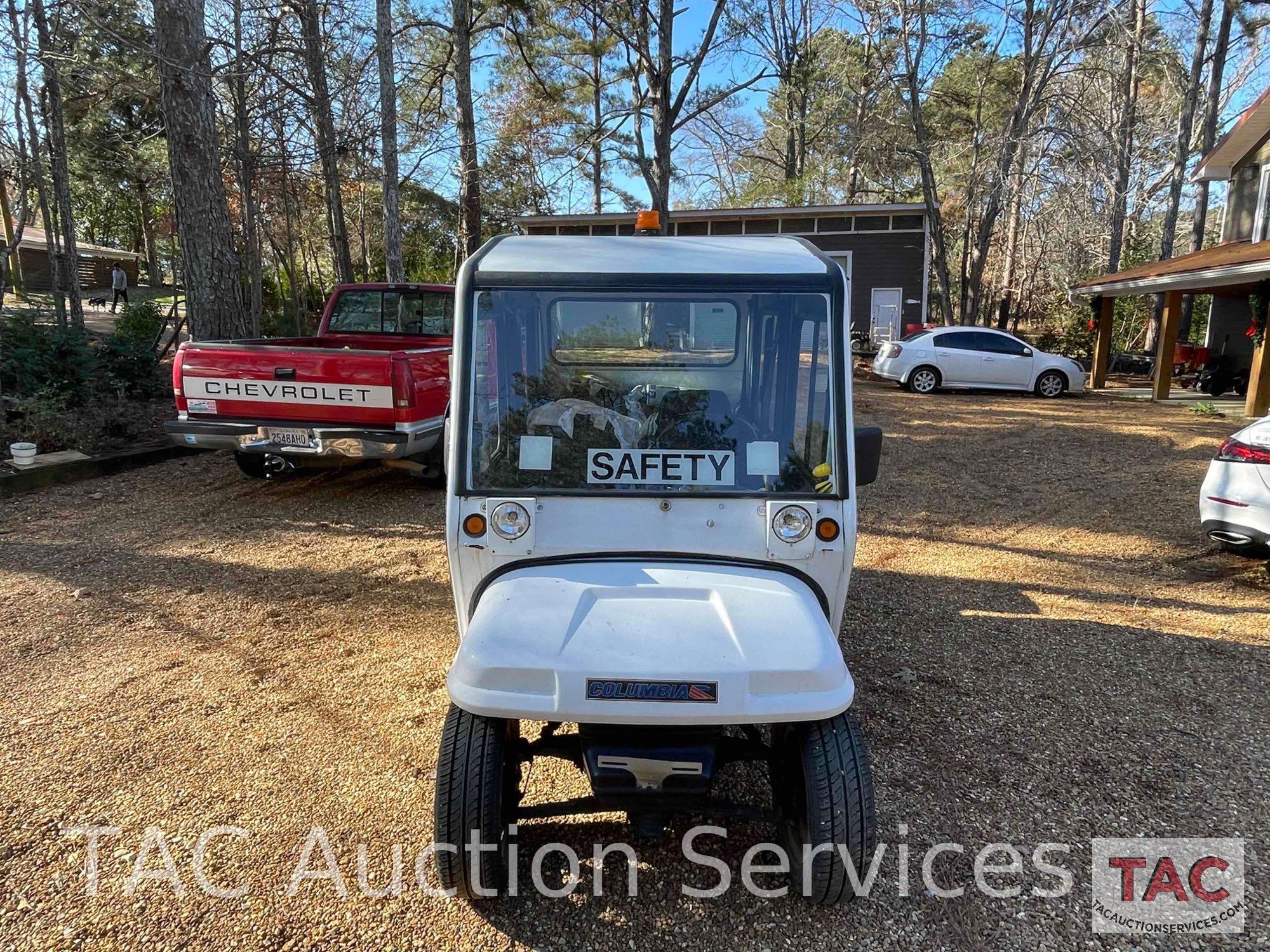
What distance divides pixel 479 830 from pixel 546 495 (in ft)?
3.43

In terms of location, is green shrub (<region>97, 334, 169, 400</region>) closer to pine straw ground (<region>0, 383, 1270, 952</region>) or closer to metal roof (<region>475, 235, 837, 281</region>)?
pine straw ground (<region>0, 383, 1270, 952</region>)

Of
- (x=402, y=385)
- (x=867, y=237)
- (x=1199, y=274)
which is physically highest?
(x=867, y=237)

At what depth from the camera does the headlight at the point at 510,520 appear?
260 cm

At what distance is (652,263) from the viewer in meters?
2.75

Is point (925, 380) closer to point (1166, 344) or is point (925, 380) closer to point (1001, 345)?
point (1001, 345)

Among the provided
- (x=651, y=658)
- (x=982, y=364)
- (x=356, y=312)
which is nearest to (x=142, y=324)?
(x=356, y=312)

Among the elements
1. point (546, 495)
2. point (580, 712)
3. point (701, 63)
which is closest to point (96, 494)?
point (546, 495)

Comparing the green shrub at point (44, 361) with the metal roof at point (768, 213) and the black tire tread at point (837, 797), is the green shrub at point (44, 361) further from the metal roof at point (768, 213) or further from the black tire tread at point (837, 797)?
the metal roof at point (768, 213)

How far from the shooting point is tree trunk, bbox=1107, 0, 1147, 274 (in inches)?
837

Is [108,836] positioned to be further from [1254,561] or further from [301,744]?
[1254,561]

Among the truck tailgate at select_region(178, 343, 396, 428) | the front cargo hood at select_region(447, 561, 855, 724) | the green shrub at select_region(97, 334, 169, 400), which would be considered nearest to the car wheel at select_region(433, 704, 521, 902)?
the front cargo hood at select_region(447, 561, 855, 724)

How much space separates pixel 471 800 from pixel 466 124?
16976mm

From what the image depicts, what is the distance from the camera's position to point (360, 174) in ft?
50.5

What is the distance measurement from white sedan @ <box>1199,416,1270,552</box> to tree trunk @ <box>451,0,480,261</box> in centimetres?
1366
